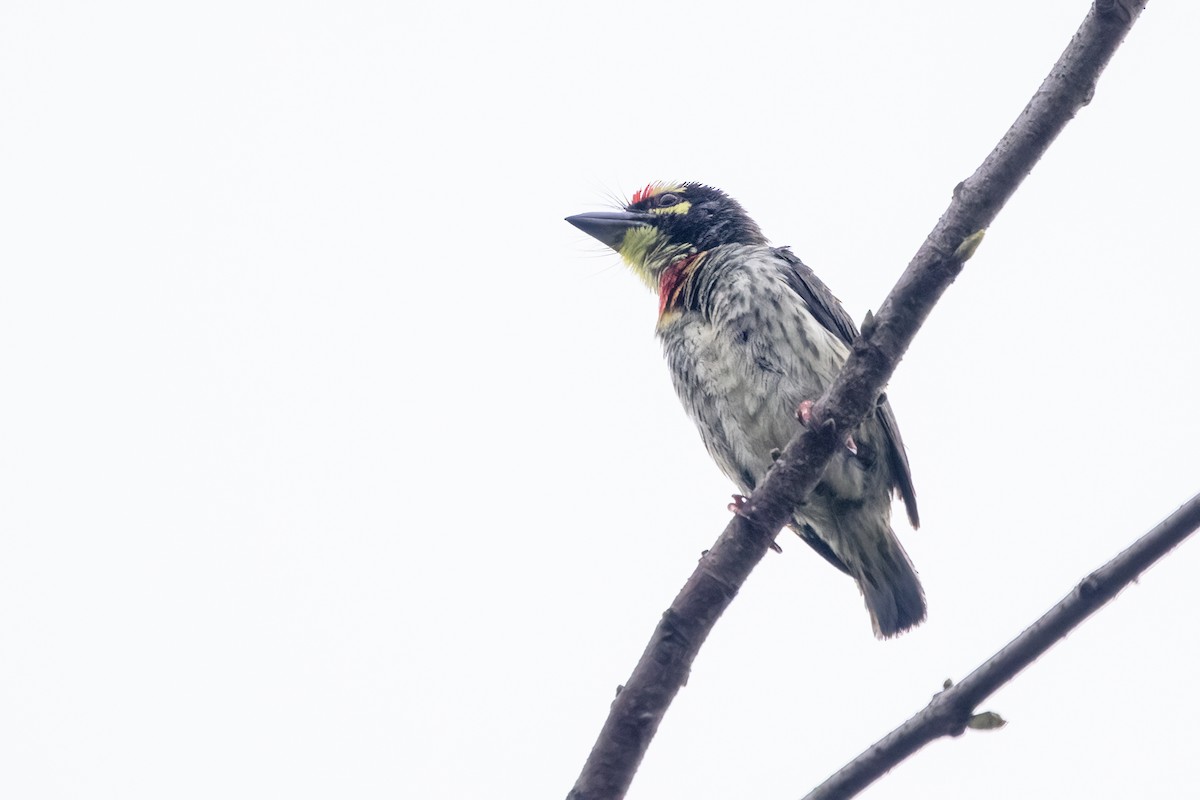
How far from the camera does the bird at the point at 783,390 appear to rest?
526cm

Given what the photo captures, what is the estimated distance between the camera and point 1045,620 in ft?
8.01

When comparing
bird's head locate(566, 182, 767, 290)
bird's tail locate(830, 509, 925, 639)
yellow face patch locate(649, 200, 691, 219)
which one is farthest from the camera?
yellow face patch locate(649, 200, 691, 219)

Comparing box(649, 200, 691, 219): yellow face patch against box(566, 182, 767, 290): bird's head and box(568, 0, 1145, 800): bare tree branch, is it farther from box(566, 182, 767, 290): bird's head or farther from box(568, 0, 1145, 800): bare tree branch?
box(568, 0, 1145, 800): bare tree branch

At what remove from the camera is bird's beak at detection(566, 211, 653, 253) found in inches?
257

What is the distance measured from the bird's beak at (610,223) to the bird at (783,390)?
533 millimetres

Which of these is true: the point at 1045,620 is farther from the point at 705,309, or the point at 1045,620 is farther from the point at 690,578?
the point at 705,309

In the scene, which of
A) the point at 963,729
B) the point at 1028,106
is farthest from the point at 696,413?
the point at 963,729

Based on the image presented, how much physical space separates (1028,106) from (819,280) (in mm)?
2681

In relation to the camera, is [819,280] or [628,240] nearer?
[819,280]

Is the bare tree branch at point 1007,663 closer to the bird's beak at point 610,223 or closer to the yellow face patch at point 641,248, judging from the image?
the yellow face patch at point 641,248

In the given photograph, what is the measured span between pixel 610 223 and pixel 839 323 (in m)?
1.54

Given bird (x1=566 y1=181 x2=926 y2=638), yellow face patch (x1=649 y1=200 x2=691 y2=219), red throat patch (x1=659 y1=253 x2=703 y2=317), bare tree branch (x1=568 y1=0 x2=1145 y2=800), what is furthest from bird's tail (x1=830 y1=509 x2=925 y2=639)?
bare tree branch (x1=568 y1=0 x2=1145 y2=800)

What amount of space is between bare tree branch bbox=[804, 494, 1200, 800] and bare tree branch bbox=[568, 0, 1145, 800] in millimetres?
621

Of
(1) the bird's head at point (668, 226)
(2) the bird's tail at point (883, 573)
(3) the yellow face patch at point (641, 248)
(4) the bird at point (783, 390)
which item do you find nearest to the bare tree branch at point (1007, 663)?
(4) the bird at point (783, 390)
